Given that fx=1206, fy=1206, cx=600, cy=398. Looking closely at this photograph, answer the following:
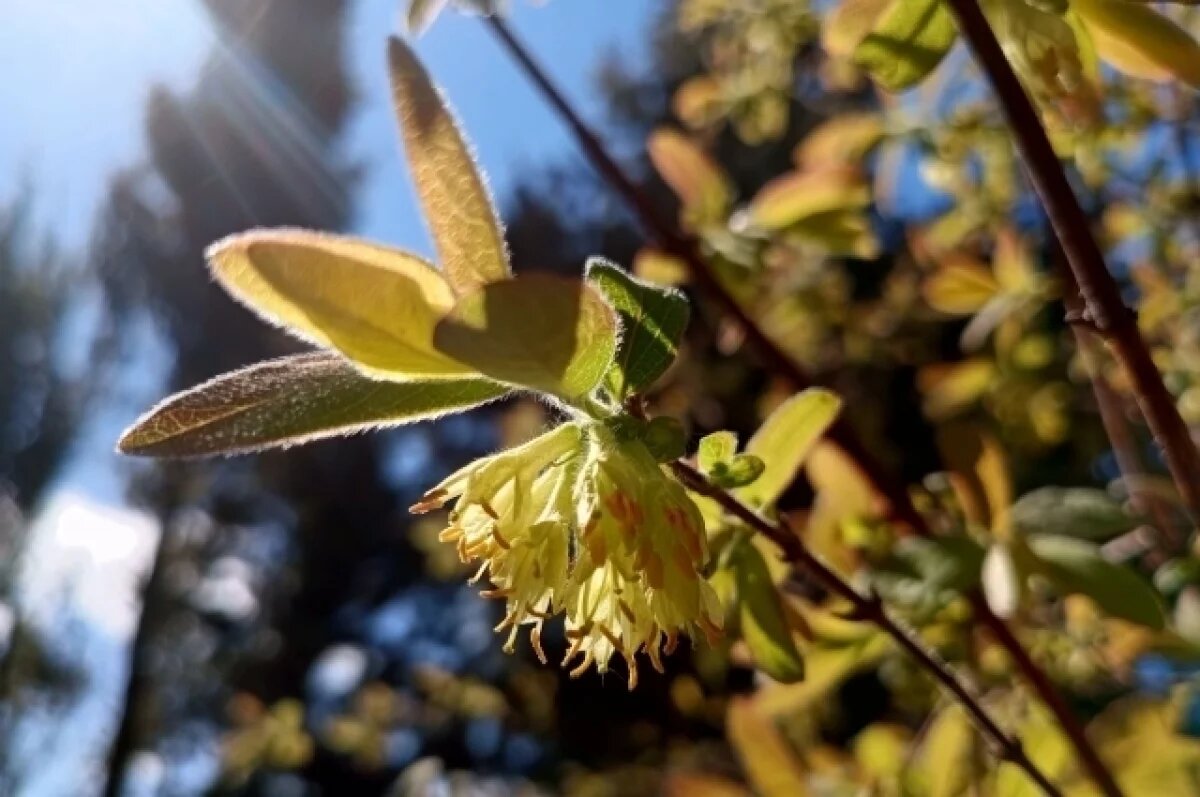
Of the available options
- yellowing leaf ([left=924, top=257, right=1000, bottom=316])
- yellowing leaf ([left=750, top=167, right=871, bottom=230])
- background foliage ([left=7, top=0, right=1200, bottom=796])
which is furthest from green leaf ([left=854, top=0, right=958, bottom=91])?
yellowing leaf ([left=924, top=257, right=1000, bottom=316])

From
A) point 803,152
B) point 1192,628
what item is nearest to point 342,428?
point 1192,628

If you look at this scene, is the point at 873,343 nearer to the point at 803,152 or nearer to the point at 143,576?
the point at 803,152

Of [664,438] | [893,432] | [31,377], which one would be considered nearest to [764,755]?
[664,438]

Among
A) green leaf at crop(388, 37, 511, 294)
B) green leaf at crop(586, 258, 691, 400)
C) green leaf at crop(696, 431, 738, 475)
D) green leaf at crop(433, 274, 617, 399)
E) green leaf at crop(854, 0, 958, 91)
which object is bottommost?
green leaf at crop(696, 431, 738, 475)

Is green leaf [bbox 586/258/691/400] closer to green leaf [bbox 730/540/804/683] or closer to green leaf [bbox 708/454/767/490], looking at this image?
green leaf [bbox 708/454/767/490]

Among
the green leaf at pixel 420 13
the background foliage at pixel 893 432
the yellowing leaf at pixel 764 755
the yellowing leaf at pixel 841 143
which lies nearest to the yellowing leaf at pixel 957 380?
the background foliage at pixel 893 432

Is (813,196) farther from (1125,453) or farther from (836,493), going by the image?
(1125,453)

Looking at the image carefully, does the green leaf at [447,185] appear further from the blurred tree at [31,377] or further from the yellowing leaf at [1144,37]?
the blurred tree at [31,377]
